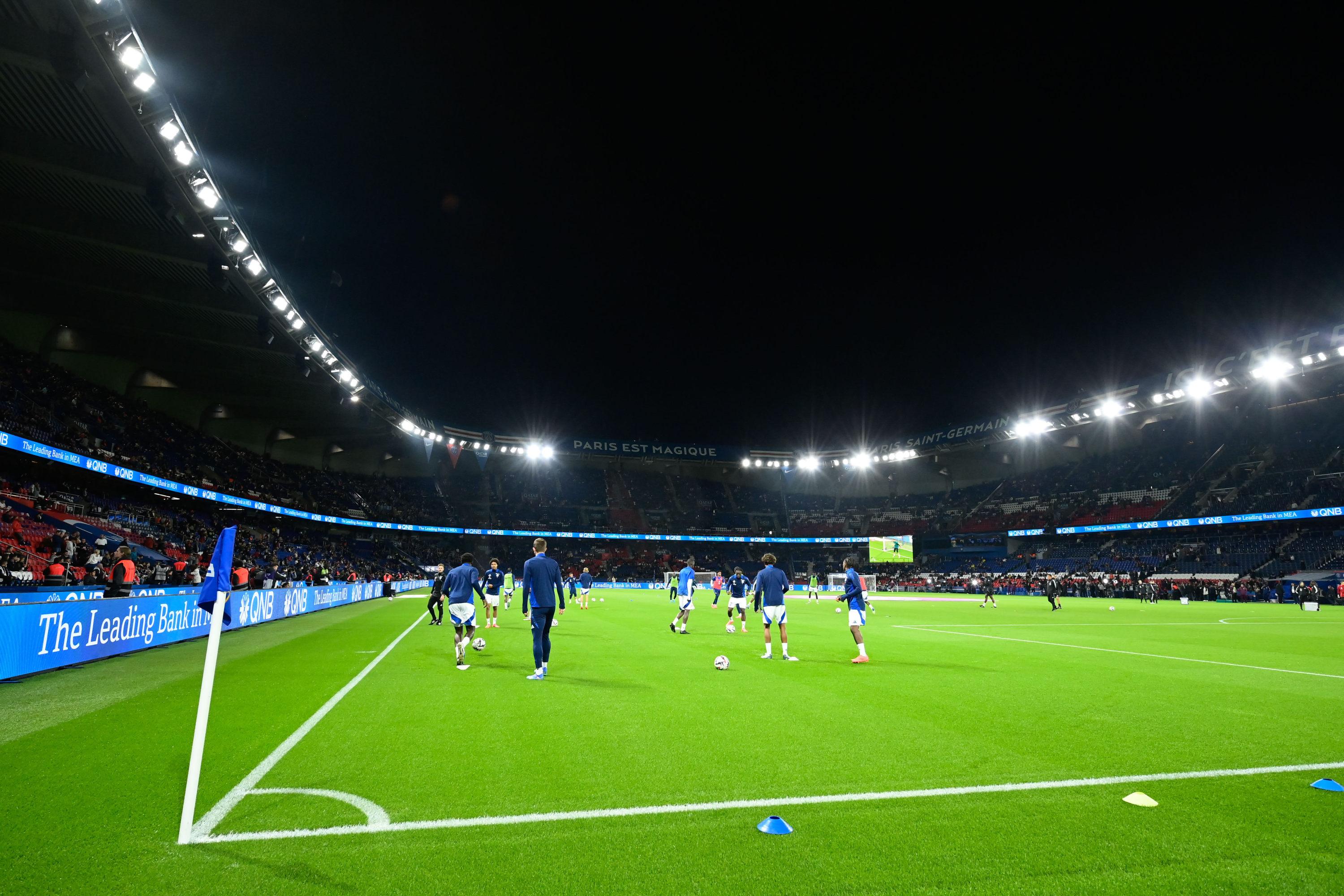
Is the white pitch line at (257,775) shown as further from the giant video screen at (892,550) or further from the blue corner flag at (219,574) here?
the giant video screen at (892,550)

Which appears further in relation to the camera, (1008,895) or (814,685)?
(814,685)

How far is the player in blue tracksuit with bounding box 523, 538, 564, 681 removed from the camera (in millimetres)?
10523

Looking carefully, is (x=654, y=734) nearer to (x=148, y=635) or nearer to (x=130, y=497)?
(x=148, y=635)

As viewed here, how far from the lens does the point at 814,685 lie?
33.9ft

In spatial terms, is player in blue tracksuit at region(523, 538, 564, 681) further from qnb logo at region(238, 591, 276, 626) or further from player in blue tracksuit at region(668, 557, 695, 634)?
qnb logo at region(238, 591, 276, 626)

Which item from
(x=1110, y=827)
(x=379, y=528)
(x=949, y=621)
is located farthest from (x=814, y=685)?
(x=379, y=528)

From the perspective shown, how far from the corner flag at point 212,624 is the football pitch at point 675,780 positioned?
29cm

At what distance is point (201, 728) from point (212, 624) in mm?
684

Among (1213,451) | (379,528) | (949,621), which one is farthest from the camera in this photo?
(379,528)

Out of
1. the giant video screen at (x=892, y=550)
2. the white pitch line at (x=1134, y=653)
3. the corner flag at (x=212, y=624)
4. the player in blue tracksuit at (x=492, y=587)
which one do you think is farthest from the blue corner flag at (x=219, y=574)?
the giant video screen at (x=892, y=550)

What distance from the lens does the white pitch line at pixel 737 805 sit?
438cm

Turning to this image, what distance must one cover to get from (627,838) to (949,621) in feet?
76.2

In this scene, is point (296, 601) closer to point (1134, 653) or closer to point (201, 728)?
point (201, 728)

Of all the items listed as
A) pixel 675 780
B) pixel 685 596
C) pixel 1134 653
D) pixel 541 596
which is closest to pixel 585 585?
pixel 685 596
